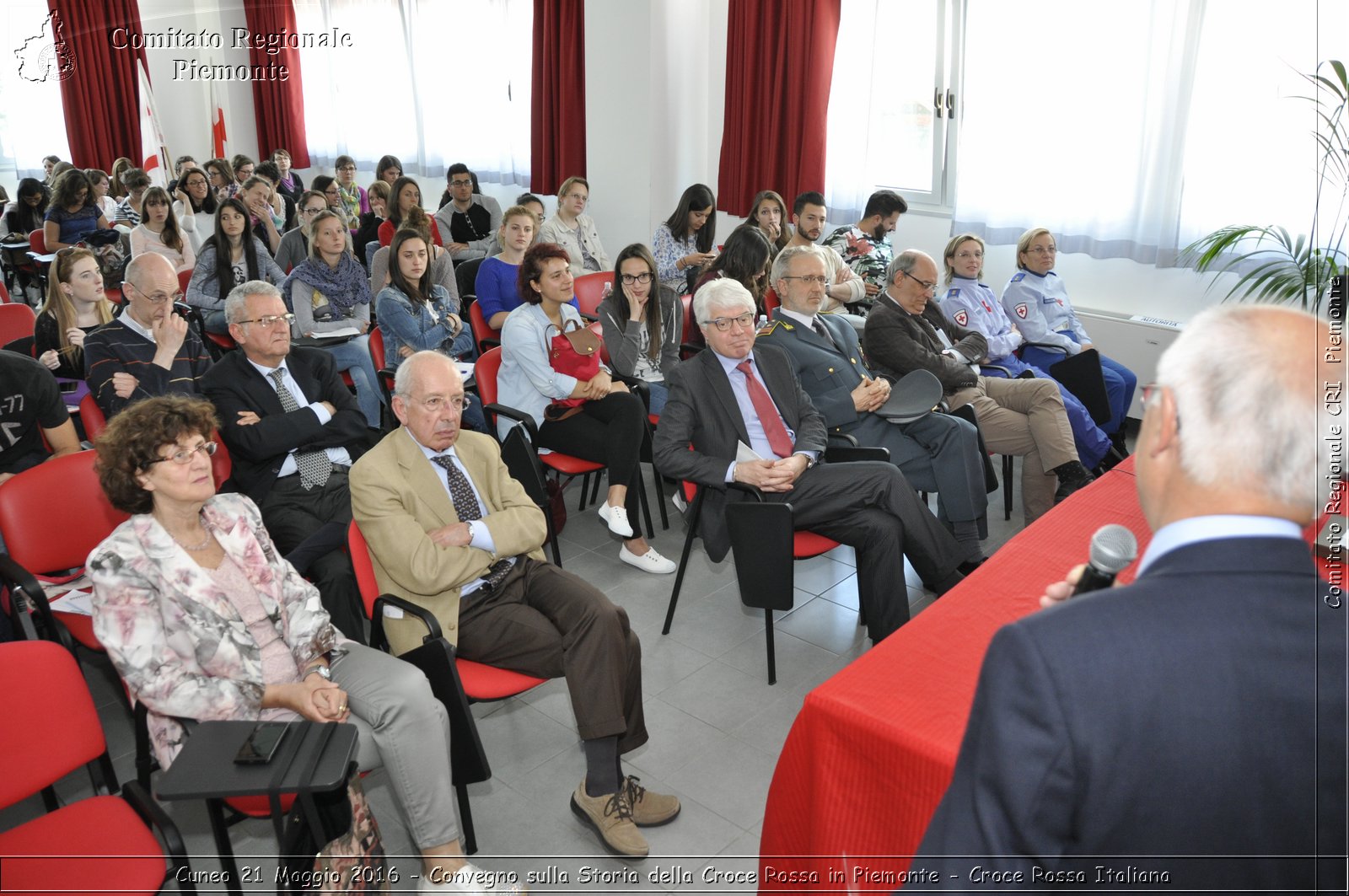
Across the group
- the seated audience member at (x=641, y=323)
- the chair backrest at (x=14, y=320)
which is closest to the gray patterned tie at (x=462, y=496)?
the seated audience member at (x=641, y=323)

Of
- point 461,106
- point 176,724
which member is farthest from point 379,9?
point 176,724

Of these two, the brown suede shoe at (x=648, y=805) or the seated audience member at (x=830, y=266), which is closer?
the brown suede shoe at (x=648, y=805)

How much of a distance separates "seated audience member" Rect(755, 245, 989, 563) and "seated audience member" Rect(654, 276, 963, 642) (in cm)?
23

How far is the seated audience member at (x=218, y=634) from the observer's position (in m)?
2.00

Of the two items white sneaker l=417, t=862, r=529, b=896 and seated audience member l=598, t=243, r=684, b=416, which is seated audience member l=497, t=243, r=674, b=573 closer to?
seated audience member l=598, t=243, r=684, b=416

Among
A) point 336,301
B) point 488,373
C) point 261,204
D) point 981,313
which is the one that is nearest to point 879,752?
point 488,373

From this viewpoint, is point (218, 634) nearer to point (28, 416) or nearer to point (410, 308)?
point (28, 416)

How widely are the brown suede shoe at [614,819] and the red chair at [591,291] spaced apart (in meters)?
2.98

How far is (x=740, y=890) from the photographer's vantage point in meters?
2.29

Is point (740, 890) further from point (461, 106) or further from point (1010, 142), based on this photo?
point (461, 106)

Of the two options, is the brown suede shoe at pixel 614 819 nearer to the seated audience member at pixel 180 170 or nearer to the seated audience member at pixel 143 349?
the seated audience member at pixel 143 349

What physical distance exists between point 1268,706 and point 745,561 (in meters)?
2.12

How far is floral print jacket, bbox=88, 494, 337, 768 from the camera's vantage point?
6.50ft

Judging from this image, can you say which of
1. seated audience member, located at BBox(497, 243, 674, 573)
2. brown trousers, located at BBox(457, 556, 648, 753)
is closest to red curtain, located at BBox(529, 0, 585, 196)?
seated audience member, located at BBox(497, 243, 674, 573)
